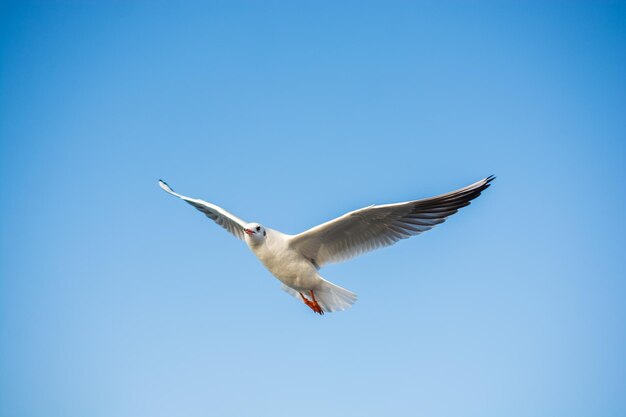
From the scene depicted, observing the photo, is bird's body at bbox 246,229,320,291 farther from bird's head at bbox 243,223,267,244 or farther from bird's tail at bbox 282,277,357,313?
bird's tail at bbox 282,277,357,313

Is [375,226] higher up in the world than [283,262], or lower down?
higher up

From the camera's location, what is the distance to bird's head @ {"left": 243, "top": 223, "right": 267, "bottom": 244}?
24.5 ft

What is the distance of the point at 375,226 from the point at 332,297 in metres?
1.05

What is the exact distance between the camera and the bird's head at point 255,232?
24.5 feet

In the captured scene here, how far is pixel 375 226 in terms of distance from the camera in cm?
756

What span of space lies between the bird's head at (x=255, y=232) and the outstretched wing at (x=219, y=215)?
31.9 inches

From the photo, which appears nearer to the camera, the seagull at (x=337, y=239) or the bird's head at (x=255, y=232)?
the seagull at (x=337, y=239)

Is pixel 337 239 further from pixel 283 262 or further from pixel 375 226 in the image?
pixel 283 262

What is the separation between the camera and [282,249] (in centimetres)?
759

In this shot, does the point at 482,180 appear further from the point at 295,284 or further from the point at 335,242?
the point at 295,284

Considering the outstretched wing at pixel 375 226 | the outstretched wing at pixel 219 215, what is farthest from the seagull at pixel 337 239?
the outstretched wing at pixel 219 215

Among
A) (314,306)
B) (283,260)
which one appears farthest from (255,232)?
(314,306)

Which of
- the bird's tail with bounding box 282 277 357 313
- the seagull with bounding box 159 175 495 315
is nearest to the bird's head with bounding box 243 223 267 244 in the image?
the seagull with bounding box 159 175 495 315

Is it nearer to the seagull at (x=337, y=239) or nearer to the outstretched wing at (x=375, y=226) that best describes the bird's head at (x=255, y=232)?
the seagull at (x=337, y=239)
